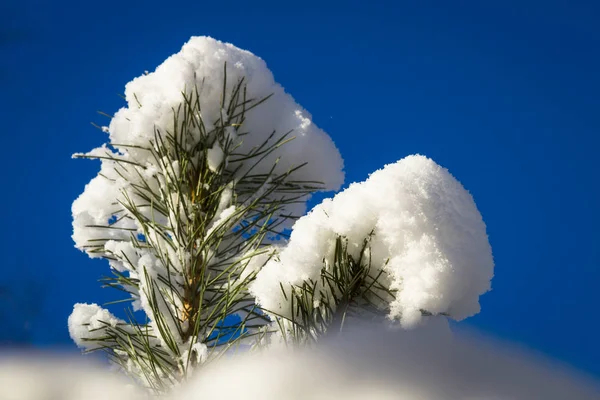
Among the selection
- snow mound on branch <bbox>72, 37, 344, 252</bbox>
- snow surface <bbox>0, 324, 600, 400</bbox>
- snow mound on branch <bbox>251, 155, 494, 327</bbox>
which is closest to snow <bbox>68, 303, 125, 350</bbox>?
snow mound on branch <bbox>72, 37, 344, 252</bbox>

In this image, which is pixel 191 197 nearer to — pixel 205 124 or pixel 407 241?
pixel 205 124

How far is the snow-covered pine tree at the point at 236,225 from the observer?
69 centimetres

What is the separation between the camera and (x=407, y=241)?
66 centimetres

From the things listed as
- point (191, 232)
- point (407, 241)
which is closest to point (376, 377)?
point (407, 241)

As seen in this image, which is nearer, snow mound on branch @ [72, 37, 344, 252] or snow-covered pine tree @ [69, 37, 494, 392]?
snow-covered pine tree @ [69, 37, 494, 392]

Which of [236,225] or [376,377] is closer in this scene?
[376,377]

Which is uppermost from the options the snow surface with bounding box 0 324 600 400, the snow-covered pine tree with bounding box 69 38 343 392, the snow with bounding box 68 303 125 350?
the snow-covered pine tree with bounding box 69 38 343 392

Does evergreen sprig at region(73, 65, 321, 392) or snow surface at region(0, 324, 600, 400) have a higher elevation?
evergreen sprig at region(73, 65, 321, 392)

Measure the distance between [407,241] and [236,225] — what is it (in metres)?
0.48

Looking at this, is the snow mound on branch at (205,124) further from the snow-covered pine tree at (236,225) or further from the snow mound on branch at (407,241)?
the snow mound on branch at (407,241)

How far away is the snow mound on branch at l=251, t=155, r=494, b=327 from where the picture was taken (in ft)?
2.05

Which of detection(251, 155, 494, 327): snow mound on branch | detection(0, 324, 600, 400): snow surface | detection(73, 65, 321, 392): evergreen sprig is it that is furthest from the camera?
detection(73, 65, 321, 392): evergreen sprig

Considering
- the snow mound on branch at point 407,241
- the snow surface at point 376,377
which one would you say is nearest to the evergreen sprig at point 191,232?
the snow mound on branch at point 407,241

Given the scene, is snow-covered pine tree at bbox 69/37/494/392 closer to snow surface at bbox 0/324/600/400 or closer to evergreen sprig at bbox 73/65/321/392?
evergreen sprig at bbox 73/65/321/392
